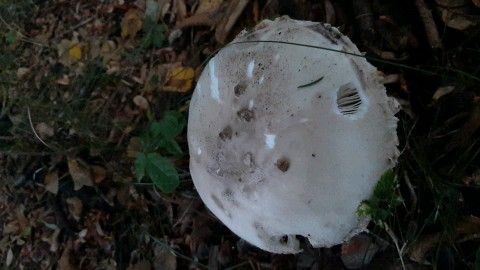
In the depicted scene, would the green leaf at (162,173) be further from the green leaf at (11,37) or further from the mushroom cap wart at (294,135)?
the green leaf at (11,37)

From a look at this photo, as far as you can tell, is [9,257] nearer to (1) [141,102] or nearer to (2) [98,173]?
(2) [98,173]

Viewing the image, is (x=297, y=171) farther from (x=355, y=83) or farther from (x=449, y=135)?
(x=449, y=135)

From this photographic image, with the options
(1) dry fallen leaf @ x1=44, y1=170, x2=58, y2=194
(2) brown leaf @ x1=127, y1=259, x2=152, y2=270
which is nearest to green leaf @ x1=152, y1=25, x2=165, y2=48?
(1) dry fallen leaf @ x1=44, y1=170, x2=58, y2=194

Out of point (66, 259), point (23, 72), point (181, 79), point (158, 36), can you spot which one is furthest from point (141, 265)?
point (23, 72)

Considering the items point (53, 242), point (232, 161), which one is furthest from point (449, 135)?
point (53, 242)

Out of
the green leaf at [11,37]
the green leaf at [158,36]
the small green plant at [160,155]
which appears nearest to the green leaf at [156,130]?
the small green plant at [160,155]

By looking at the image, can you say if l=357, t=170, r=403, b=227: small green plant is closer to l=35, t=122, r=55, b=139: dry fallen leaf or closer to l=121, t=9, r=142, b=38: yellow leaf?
l=121, t=9, r=142, b=38: yellow leaf
